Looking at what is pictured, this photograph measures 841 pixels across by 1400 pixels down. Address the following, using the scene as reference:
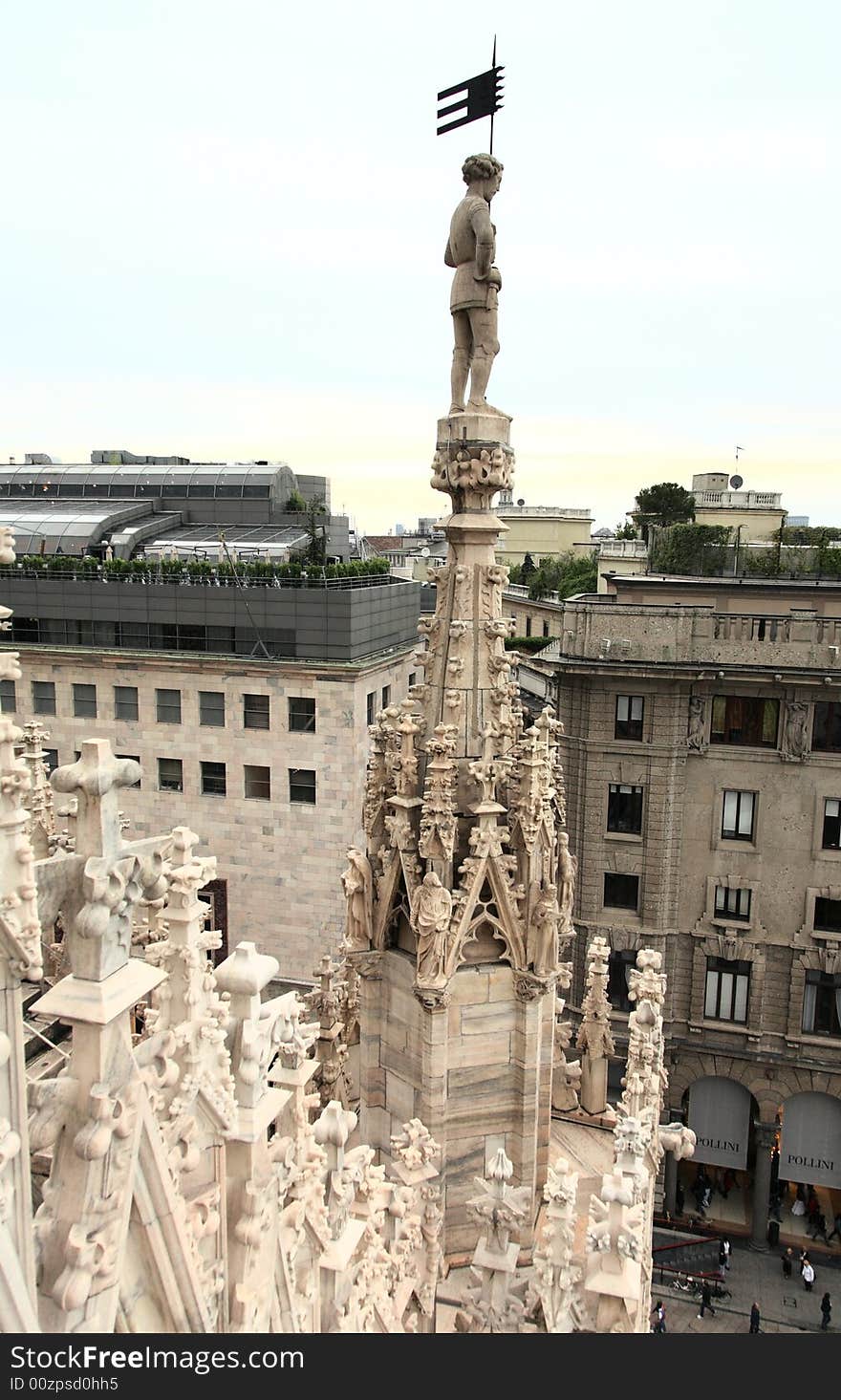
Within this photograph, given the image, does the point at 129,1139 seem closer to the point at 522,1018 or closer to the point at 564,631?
the point at 522,1018

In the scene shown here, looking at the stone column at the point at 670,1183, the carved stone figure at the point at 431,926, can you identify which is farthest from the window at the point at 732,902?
the carved stone figure at the point at 431,926

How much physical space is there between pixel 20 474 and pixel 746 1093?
6358 cm

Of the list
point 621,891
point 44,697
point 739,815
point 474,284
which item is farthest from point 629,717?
point 474,284

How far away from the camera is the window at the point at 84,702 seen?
137 feet

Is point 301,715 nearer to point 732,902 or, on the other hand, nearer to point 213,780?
point 213,780

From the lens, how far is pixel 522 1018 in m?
10.9

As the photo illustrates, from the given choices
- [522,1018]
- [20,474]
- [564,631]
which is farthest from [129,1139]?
[20,474]

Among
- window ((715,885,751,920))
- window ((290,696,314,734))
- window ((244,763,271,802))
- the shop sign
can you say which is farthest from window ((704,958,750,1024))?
window ((244,763,271,802))

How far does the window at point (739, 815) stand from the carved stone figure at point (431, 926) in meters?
27.7

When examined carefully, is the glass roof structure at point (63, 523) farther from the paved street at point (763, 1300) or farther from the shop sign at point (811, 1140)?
the paved street at point (763, 1300)

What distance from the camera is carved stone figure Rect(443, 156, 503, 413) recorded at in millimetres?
10727

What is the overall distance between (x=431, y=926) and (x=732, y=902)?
93.4 feet

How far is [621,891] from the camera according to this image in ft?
121

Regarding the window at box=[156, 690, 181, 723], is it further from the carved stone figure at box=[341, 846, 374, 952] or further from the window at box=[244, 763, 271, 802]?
the carved stone figure at box=[341, 846, 374, 952]
